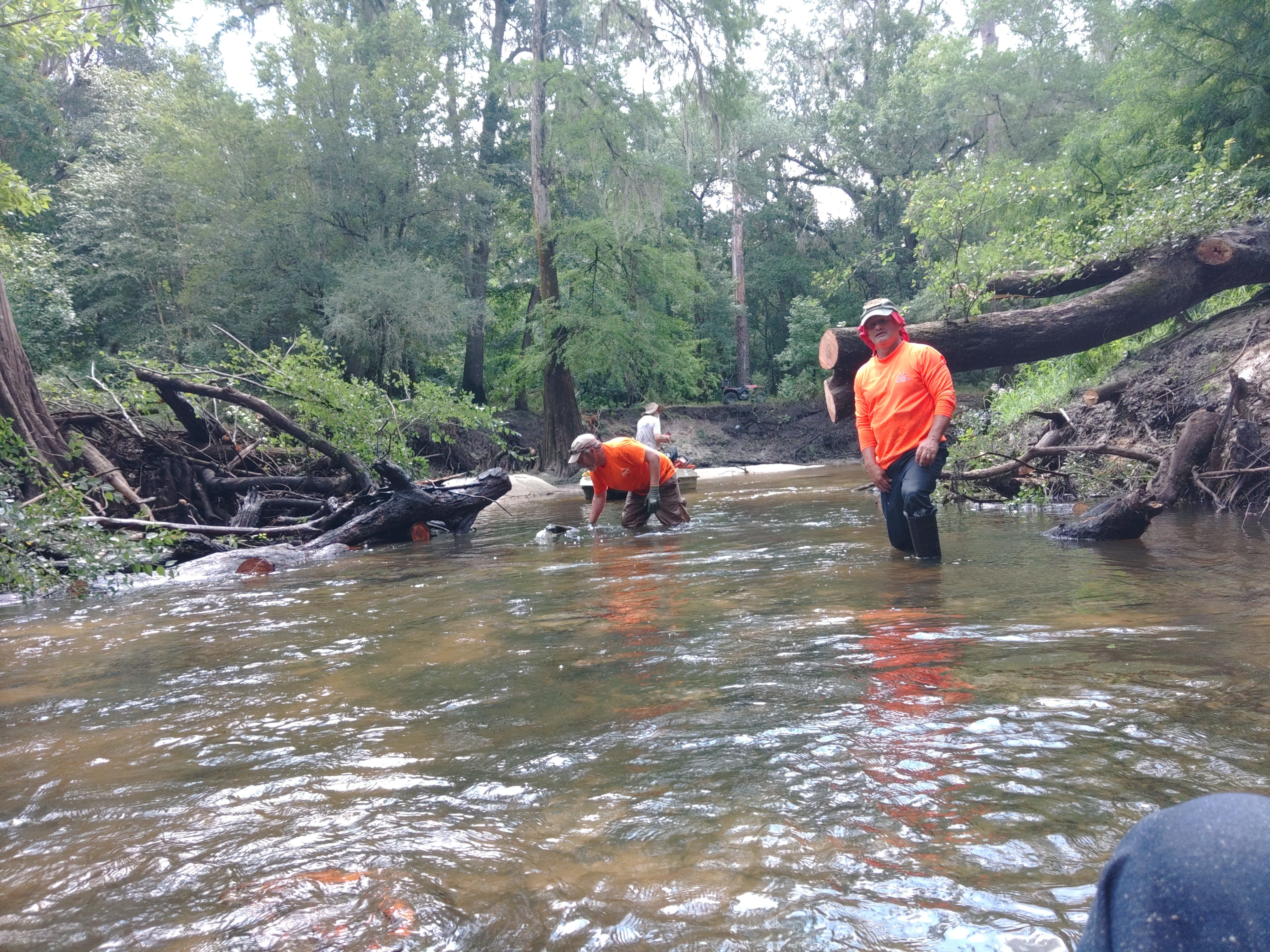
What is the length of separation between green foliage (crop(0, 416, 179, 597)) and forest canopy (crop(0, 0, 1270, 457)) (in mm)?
6463

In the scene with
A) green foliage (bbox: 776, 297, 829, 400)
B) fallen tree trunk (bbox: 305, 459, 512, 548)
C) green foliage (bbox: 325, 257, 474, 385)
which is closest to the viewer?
fallen tree trunk (bbox: 305, 459, 512, 548)

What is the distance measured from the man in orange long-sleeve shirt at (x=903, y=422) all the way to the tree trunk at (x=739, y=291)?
28.0m

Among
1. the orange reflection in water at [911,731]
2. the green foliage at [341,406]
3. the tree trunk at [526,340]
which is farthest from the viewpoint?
the tree trunk at [526,340]

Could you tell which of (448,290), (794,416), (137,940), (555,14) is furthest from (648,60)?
(137,940)

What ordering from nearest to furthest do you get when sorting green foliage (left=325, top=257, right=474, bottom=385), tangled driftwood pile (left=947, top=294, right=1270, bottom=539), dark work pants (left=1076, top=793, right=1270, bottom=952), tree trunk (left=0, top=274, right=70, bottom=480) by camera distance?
dark work pants (left=1076, top=793, right=1270, bottom=952), tangled driftwood pile (left=947, top=294, right=1270, bottom=539), tree trunk (left=0, top=274, right=70, bottom=480), green foliage (left=325, top=257, right=474, bottom=385)

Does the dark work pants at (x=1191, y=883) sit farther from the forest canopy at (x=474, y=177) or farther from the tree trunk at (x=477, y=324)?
the tree trunk at (x=477, y=324)

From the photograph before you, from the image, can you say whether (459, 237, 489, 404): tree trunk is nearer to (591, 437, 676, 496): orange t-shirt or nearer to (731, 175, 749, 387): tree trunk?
(731, 175, 749, 387): tree trunk

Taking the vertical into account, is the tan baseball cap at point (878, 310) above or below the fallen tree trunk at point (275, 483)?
above

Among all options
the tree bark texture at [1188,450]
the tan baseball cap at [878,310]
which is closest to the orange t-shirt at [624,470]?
the tan baseball cap at [878,310]

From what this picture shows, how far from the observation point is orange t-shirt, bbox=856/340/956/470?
258 inches

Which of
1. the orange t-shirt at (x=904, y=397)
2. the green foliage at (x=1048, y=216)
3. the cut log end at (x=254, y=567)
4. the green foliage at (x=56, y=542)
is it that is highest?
the green foliage at (x=1048, y=216)

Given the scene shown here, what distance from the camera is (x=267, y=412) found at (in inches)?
423

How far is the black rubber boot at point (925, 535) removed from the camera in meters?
6.57

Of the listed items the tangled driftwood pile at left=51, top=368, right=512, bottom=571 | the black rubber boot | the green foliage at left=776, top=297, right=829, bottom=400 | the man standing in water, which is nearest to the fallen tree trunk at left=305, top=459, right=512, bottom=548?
the tangled driftwood pile at left=51, top=368, right=512, bottom=571
